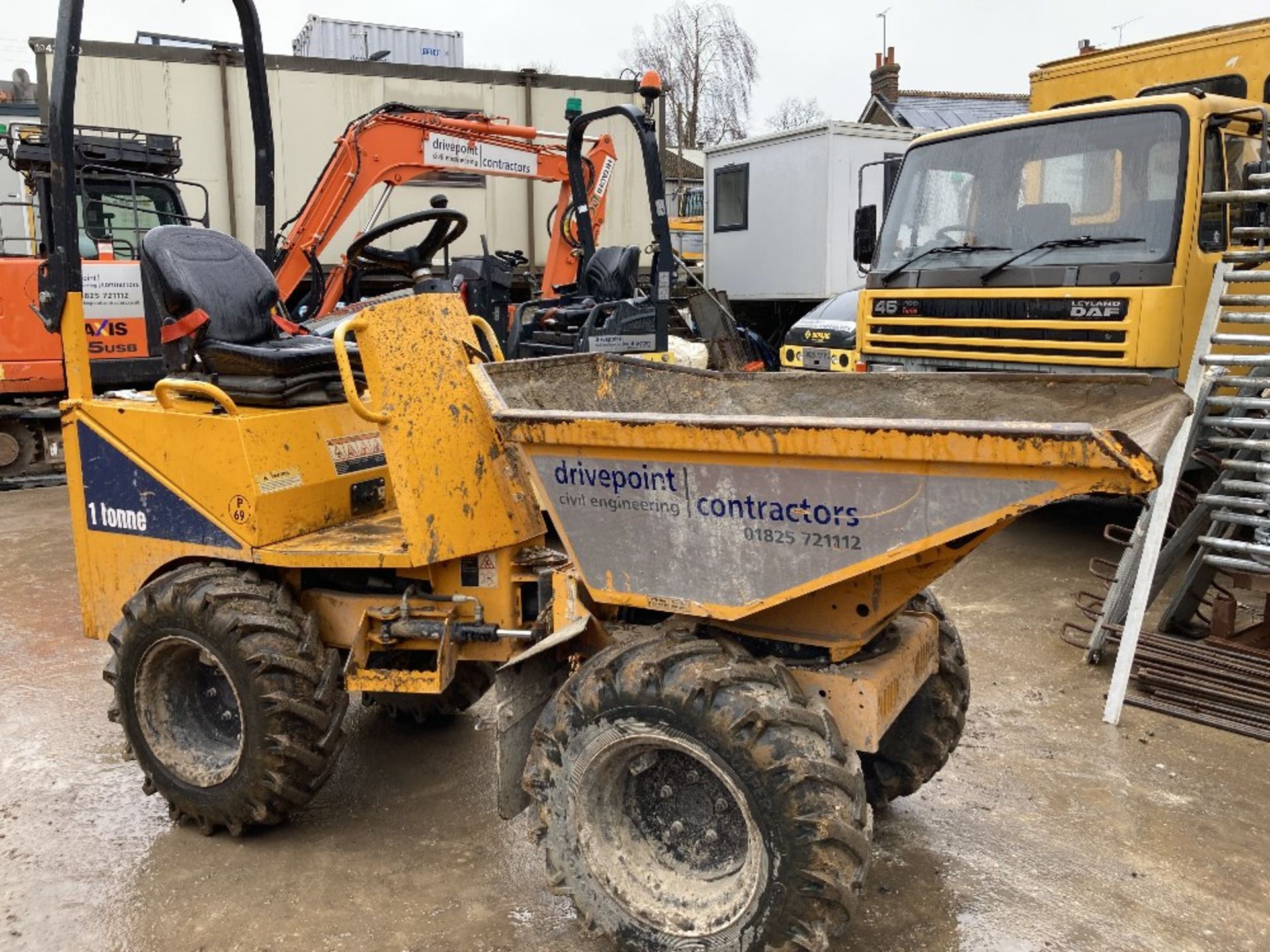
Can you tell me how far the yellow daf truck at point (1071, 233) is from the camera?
18.4 ft

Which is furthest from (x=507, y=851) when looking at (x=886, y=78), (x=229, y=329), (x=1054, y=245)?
(x=886, y=78)

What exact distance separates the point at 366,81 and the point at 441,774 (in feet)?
36.5

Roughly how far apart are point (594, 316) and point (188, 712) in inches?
239

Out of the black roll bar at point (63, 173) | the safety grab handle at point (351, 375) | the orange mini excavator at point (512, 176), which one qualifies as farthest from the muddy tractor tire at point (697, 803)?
the orange mini excavator at point (512, 176)

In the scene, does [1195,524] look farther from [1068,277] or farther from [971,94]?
[971,94]

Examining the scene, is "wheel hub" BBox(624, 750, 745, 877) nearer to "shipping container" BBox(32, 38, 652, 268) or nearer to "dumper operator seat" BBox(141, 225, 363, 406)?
"dumper operator seat" BBox(141, 225, 363, 406)

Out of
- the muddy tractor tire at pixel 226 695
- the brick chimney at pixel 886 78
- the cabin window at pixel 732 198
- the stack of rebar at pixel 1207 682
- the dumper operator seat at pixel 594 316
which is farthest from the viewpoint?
the brick chimney at pixel 886 78

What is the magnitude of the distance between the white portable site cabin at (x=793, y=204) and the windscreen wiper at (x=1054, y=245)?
22.4 ft

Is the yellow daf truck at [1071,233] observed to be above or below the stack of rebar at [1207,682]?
above

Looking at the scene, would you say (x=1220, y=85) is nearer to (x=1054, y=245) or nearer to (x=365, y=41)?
(x=1054, y=245)

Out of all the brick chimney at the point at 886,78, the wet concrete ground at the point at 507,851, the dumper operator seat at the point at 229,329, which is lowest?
the wet concrete ground at the point at 507,851

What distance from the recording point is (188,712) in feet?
11.9

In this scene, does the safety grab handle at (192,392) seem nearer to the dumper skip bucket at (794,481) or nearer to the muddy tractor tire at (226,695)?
the muddy tractor tire at (226,695)

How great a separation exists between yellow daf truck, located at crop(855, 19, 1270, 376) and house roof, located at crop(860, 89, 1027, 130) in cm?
1206
